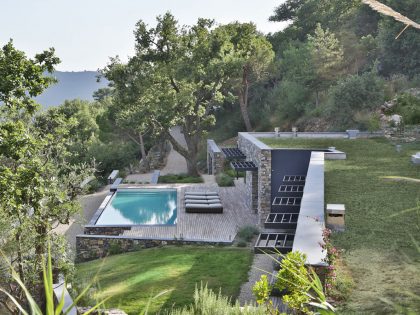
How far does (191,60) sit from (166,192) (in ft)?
21.7

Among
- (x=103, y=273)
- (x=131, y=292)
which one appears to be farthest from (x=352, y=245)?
(x=103, y=273)

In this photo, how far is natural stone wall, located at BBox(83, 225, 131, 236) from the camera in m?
17.4

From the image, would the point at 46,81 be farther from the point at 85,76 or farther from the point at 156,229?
the point at 85,76

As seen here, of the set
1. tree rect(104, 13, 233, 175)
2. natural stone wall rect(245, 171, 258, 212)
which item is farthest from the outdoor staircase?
tree rect(104, 13, 233, 175)

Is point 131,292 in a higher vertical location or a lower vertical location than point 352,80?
lower

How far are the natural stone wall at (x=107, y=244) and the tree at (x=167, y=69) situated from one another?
33.0 feet

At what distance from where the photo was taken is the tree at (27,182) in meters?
8.99

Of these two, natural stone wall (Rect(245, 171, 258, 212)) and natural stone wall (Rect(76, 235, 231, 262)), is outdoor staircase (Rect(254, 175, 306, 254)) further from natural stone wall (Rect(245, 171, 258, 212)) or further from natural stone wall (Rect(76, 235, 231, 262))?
natural stone wall (Rect(76, 235, 231, 262))

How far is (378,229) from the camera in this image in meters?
8.12

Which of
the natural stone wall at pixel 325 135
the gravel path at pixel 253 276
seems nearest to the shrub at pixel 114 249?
the gravel path at pixel 253 276

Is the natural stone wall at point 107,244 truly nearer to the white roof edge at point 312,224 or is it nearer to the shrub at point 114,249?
the shrub at point 114,249

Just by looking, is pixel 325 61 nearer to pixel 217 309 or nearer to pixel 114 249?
pixel 114 249

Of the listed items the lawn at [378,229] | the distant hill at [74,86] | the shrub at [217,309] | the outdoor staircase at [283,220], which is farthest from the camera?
the distant hill at [74,86]

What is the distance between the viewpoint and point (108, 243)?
16.4 metres
